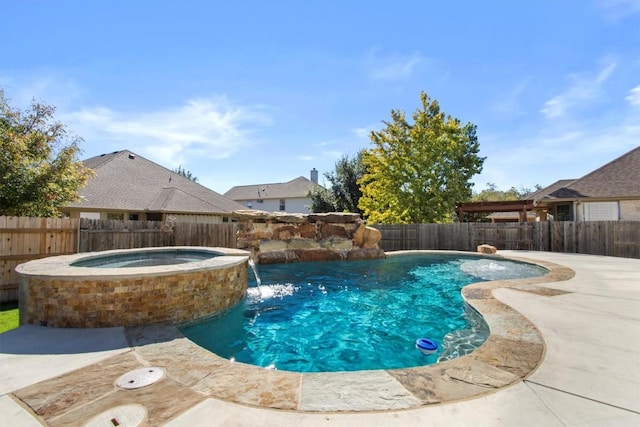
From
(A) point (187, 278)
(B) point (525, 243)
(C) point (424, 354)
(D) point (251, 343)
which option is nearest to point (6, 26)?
(A) point (187, 278)

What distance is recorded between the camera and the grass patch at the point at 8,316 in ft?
15.1

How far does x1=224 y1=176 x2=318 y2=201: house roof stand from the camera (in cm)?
3189

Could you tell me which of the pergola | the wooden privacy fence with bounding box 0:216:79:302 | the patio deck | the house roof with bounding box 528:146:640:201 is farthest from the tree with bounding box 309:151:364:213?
the patio deck

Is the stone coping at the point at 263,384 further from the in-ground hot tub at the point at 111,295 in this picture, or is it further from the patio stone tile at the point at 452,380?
the in-ground hot tub at the point at 111,295

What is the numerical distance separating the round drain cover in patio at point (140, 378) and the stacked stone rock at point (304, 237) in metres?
7.98

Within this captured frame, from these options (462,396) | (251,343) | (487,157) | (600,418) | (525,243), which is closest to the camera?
(600,418)

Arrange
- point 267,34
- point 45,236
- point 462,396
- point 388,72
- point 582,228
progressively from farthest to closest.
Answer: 1. point 582,228
2. point 388,72
3. point 267,34
4. point 45,236
5. point 462,396

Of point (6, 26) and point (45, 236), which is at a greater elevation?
point (6, 26)

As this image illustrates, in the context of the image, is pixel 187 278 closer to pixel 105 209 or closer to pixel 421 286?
pixel 421 286

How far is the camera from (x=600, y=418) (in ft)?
5.97

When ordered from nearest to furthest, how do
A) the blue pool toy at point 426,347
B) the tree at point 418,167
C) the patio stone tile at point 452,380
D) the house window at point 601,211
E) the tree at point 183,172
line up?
the patio stone tile at point 452,380, the blue pool toy at point 426,347, the house window at point 601,211, the tree at point 418,167, the tree at point 183,172

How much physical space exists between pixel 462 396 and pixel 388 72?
11189 mm

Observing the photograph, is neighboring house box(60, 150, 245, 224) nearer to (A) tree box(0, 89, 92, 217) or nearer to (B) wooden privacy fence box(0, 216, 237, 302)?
(A) tree box(0, 89, 92, 217)

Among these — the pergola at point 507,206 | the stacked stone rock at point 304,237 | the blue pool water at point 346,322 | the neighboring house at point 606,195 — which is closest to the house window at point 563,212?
the neighboring house at point 606,195
